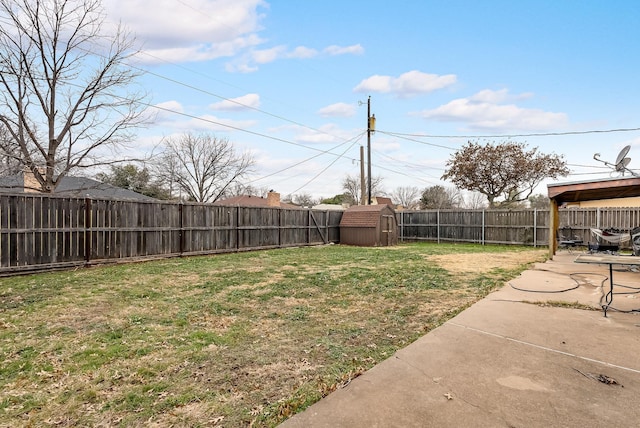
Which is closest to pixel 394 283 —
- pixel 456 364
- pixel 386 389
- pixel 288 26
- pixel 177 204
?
pixel 456 364

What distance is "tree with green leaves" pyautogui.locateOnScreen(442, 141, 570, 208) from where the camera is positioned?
2095 cm

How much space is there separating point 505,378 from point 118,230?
931 centimetres

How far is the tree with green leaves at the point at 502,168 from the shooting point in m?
21.0

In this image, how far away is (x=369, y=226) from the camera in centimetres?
1516

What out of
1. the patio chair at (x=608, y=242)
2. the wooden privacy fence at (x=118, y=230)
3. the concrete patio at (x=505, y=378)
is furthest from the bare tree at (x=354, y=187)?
the concrete patio at (x=505, y=378)

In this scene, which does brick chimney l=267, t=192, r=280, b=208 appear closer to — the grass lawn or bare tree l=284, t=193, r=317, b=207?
bare tree l=284, t=193, r=317, b=207

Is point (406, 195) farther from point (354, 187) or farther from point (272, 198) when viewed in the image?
point (272, 198)

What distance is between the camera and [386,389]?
2.25 metres

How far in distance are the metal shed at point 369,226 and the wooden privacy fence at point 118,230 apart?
3.11 metres

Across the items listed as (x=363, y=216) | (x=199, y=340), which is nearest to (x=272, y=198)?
(x=363, y=216)

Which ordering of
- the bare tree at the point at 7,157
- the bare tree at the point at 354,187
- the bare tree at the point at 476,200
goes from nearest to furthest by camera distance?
the bare tree at the point at 7,157 < the bare tree at the point at 476,200 < the bare tree at the point at 354,187

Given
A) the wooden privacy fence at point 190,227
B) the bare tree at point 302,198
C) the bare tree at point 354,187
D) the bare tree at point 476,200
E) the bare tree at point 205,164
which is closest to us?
the wooden privacy fence at point 190,227

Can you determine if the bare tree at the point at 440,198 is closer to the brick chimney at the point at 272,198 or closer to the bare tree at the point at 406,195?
the bare tree at the point at 406,195

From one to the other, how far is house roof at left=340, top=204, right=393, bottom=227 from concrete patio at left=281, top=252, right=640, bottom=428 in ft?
36.7
